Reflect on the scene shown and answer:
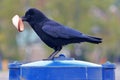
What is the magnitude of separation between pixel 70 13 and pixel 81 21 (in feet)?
3.05

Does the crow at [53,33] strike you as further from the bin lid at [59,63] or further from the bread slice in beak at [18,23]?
the bin lid at [59,63]

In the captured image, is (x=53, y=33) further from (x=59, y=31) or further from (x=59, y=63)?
(x=59, y=63)

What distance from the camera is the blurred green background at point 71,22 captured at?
138 feet

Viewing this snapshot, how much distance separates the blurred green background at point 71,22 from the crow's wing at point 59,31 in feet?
118

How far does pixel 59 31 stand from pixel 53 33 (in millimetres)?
47

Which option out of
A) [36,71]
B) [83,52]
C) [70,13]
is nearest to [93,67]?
[36,71]

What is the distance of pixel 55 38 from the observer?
4367mm

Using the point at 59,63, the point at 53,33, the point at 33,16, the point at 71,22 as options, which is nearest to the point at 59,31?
the point at 53,33

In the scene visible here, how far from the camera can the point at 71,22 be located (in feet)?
138

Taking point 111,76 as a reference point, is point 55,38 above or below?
above

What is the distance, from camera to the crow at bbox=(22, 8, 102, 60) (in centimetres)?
434

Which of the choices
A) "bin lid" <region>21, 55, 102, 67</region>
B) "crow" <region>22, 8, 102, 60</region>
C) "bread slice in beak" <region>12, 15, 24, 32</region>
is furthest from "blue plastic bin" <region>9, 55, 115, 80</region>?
"bread slice in beak" <region>12, 15, 24, 32</region>

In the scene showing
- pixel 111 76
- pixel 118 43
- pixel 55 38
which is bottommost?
pixel 111 76

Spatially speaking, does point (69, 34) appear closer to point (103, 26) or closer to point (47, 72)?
point (47, 72)
